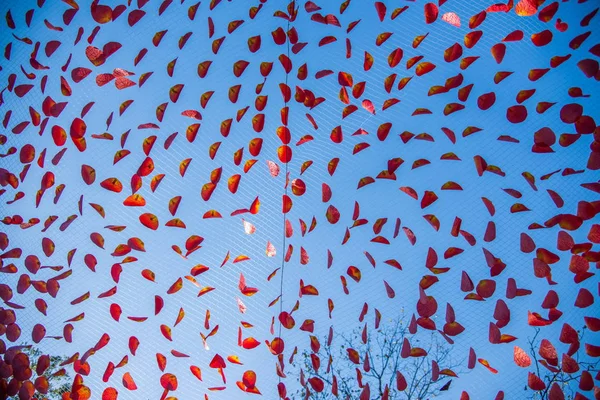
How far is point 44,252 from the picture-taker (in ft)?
11.0

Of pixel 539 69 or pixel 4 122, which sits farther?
pixel 4 122

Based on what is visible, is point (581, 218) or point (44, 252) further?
point (44, 252)

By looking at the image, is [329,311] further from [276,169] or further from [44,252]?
[44,252]

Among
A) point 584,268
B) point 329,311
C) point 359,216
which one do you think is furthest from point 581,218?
point 329,311

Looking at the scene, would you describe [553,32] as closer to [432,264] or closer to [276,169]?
[432,264]

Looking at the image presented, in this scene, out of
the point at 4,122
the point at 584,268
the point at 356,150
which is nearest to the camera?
the point at 584,268

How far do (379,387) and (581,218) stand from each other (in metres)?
1.79

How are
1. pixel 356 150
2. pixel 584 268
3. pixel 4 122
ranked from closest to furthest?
1. pixel 584 268
2. pixel 356 150
3. pixel 4 122

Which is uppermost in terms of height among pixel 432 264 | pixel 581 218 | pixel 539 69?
pixel 539 69

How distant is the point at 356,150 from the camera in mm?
3193

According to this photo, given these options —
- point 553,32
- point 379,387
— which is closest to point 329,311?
point 379,387

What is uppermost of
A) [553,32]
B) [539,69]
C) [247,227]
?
[553,32]

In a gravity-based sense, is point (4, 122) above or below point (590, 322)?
below

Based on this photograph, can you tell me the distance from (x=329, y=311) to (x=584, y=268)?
168cm
